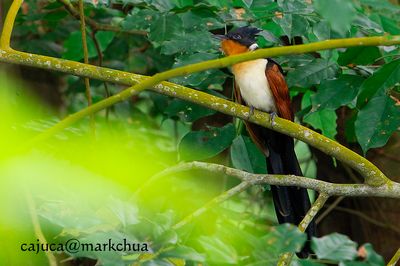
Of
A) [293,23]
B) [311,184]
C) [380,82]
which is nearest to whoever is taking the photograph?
[311,184]

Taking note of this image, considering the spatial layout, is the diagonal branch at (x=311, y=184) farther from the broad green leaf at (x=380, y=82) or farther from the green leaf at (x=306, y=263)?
the green leaf at (x=306, y=263)

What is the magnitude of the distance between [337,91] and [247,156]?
0.52m

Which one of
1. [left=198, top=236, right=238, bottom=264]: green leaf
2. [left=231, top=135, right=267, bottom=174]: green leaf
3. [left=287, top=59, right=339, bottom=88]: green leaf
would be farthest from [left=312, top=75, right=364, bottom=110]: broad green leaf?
[left=198, top=236, right=238, bottom=264]: green leaf

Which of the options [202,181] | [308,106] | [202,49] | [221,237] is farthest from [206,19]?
[221,237]

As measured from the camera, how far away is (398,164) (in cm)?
422

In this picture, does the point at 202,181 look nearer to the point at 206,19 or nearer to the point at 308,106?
the point at 308,106

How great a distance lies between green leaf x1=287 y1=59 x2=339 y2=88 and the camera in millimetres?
2994

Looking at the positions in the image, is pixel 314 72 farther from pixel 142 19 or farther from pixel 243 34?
pixel 142 19

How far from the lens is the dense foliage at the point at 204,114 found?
1634 millimetres

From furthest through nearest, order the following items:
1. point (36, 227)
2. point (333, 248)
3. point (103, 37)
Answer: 1. point (103, 37)
2. point (36, 227)
3. point (333, 248)

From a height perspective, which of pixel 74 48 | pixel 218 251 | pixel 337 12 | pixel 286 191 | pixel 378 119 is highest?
pixel 337 12

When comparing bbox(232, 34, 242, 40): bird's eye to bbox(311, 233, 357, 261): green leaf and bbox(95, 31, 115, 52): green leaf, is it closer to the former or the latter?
bbox(95, 31, 115, 52): green leaf

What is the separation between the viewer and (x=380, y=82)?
2.63 m

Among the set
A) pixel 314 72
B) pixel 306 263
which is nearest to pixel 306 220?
pixel 306 263
